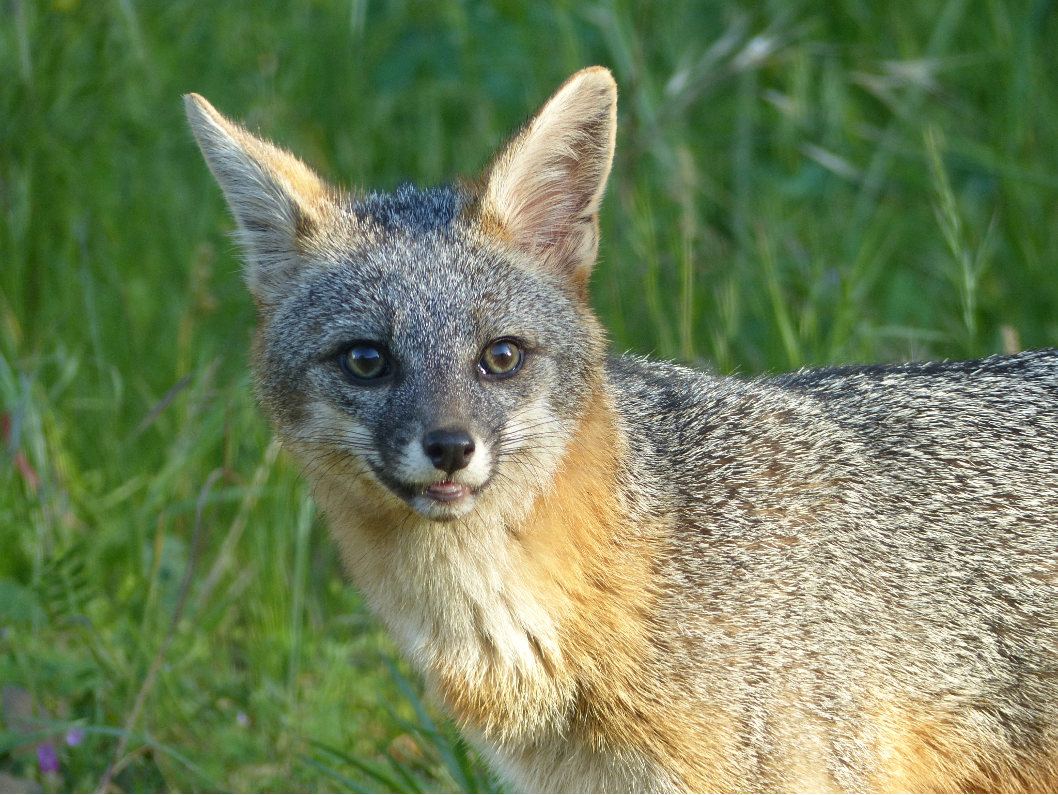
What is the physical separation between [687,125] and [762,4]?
75cm

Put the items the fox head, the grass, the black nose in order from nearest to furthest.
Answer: the black nose < the fox head < the grass

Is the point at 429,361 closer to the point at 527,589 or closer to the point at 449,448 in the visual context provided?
the point at 449,448

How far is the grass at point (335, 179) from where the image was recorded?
12.7ft

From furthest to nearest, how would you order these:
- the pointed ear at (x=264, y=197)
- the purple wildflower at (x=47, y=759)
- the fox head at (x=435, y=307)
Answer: the purple wildflower at (x=47, y=759) < the pointed ear at (x=264, y=197) < the fox head at (x=435, y=307)

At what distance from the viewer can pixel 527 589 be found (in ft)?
9.90

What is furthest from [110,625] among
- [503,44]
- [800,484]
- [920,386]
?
[503,44]

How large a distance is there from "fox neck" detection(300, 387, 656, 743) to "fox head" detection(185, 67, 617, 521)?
89 millimetres

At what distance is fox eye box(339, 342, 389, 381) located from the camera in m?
3.04

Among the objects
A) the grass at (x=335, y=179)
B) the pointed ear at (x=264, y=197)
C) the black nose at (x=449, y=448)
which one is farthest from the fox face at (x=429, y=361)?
the grass at (x=335, y=179)

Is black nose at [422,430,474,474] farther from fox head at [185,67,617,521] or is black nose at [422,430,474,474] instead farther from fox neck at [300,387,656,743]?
fox neck at [300,387,656,743]

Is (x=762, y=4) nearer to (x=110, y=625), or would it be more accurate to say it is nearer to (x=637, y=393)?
(x=637, y=393)

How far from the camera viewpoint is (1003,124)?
18.8 ft

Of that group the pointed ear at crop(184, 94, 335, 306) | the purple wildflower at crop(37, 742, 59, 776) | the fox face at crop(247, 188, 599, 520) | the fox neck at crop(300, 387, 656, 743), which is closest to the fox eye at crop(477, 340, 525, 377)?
the fox face at crop(247, 188, 599, 520)

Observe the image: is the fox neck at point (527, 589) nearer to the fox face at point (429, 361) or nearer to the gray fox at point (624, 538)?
the gray fox at point (624, 538)
